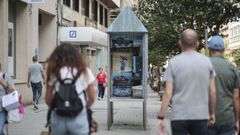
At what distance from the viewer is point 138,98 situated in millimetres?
13070

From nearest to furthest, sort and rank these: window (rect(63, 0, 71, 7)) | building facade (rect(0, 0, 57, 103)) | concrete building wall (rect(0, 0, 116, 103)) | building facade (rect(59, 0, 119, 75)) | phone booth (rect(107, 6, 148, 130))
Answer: phone booth (rect(107, 6, 148, 130)) → concrete building wall (rect(0, 0, 116, 103)) → building facade (rect(0, 0, 57, 103)) → building facade (rect(59, 0, 119, 75)) → window (rect(63, 0, 71, 7))

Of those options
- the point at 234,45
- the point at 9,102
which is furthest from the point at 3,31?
the point at 234,45

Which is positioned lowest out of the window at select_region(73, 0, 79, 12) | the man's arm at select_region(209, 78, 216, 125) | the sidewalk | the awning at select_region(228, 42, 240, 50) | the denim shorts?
the sidewalk

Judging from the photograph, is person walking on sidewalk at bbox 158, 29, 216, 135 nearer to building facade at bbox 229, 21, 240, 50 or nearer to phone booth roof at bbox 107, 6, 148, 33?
phone booth roof at bbox 107, 6, 148, 33

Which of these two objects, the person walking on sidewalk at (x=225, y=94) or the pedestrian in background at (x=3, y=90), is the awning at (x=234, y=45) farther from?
the person walking on sidewalk at (x=225, y=94)

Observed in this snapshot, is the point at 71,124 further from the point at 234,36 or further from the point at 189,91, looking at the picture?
the point at 234,36

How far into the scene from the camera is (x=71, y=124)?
5.43 m

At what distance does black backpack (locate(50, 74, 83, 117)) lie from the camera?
538 cm

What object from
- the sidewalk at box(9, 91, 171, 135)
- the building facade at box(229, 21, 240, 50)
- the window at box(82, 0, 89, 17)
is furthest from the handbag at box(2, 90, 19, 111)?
the building facade at box(229, 21, 240, 50)

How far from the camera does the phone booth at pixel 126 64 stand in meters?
12.9

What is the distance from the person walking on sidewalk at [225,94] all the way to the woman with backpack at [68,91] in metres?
1.60

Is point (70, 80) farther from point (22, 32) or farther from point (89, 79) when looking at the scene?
point (22, 32)

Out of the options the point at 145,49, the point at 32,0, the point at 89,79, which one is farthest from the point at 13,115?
the point at 32,0

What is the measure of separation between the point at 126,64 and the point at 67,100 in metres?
7.99
